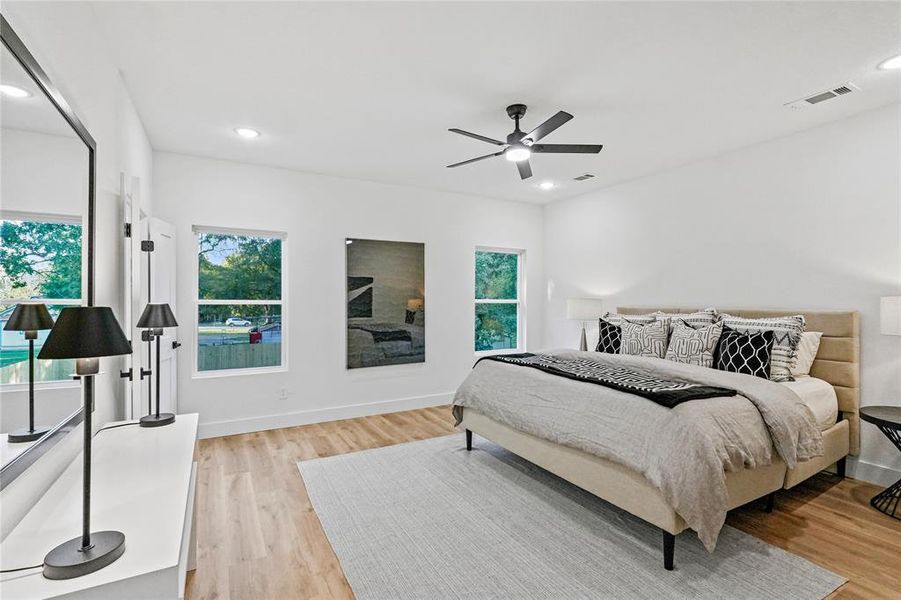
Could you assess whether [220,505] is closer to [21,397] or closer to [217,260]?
[21,397]

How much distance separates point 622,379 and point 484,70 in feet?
6.78

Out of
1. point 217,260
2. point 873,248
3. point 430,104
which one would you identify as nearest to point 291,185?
point 217,260

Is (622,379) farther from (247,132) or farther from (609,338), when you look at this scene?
(247,132)

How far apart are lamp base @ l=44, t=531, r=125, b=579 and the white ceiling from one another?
218 centimetres

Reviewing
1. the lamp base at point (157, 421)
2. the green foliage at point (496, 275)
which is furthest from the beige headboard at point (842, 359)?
the lamp base at point (157, 421)

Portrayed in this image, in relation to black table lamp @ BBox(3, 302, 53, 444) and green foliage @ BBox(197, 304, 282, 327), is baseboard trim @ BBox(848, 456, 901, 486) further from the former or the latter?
green foliage @ BBox(197, 304, 282, 327)

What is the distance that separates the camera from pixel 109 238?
220 centimetres

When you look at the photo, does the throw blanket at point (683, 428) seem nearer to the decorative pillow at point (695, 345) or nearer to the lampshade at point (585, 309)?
the decorative pillow at point (695, 345)

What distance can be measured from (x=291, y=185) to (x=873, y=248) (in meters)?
4.98

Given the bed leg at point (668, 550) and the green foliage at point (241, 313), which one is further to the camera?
the green foliage at point (241, 313)

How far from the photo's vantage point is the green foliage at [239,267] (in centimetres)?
430

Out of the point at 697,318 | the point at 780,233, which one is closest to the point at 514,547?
the point at 697,318

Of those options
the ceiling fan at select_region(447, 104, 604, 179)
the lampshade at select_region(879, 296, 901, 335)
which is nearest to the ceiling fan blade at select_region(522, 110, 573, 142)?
the ceiling fan at select_region(447, 104, 604, 179)

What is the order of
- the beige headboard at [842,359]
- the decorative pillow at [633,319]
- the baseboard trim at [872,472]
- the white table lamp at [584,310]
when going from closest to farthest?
1. the baseboard trim at [872,472]
2. the beige headboard at [842,359]
3. the decorative pillow at [633,319]
4. the white table lamp at [584,310]
